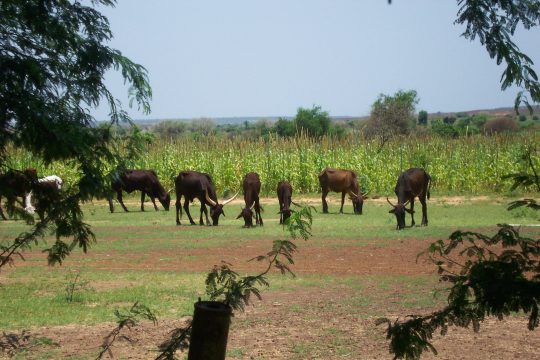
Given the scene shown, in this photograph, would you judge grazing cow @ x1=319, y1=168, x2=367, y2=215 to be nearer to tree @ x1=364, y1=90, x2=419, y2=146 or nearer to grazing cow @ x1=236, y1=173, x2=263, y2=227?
grazing cow @ x1=236, y1=173, x2=263, y2=227

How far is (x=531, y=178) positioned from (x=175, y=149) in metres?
34.9

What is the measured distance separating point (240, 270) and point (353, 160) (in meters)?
22.1

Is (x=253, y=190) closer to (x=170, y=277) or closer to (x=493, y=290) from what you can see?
(x=170, y=277)

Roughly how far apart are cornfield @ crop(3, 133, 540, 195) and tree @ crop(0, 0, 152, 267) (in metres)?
28.3

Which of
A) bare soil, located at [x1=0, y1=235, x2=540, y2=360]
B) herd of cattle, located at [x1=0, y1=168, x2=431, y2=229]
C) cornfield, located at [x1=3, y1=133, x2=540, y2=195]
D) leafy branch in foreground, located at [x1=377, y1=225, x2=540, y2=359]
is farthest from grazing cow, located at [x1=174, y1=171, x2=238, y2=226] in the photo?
leafy branch in foreground, located at [x1=377, y1=225, x2=540, y2=359]

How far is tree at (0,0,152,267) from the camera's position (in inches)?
210

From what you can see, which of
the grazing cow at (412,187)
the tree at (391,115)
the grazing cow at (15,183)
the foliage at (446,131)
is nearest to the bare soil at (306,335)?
the grazing cow at (15,183)

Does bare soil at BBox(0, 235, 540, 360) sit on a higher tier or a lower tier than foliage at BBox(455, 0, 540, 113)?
lower

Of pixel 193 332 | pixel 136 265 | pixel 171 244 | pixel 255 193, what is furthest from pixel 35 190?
pixel 255 193

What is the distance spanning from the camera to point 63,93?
564 centimetres

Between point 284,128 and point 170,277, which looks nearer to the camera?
point 170,277

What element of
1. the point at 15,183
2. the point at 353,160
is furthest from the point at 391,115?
the point at 15,183

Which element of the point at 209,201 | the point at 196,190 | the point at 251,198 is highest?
the point at 196,190

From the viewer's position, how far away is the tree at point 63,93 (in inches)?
210
